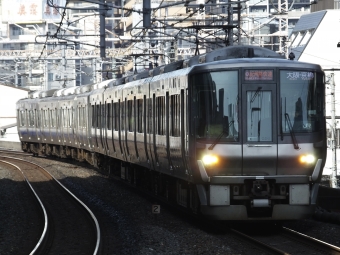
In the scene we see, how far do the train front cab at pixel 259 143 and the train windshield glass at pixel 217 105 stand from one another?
0.05 ft

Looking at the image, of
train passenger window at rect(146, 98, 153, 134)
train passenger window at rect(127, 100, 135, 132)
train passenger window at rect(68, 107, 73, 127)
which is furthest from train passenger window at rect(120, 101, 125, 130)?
train passenger window at rect(68, 107, 73, 127)

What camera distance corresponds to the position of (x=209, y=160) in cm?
1285

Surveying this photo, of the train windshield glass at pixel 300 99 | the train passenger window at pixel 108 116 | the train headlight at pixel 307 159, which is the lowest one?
the train headlight at pixel 307 159

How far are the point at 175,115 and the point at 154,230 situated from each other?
78.1 inches

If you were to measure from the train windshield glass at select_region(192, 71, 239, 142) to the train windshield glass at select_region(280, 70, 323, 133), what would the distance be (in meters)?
0.71

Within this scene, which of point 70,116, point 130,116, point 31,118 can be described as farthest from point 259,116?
point 31,118

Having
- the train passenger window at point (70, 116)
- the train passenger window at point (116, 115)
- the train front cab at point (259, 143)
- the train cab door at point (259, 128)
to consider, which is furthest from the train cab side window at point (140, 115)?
the train passenger window at point (70, 116)

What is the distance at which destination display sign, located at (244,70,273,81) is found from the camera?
12969 millimetres

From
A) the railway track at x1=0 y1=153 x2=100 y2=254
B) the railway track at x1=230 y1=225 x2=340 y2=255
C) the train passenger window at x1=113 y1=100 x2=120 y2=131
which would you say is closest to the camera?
the railway track at x1=230 y1=225 x2=340 y2=255

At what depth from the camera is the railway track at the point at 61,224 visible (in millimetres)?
12633

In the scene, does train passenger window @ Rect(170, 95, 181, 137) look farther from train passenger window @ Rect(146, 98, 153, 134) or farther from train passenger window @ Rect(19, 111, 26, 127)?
train passenger window @ Rect(19, 111, 26, 127)

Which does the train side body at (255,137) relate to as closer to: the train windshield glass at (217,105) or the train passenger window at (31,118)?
the train windshield glass at (217,105)

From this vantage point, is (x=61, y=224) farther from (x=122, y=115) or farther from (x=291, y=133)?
(x=122, y=115)

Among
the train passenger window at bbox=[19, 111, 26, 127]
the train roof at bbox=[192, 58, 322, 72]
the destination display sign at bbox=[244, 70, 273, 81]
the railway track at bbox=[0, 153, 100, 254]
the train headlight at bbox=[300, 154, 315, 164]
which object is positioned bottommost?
the railway track at bbox=[0, 153, 100, 254]
